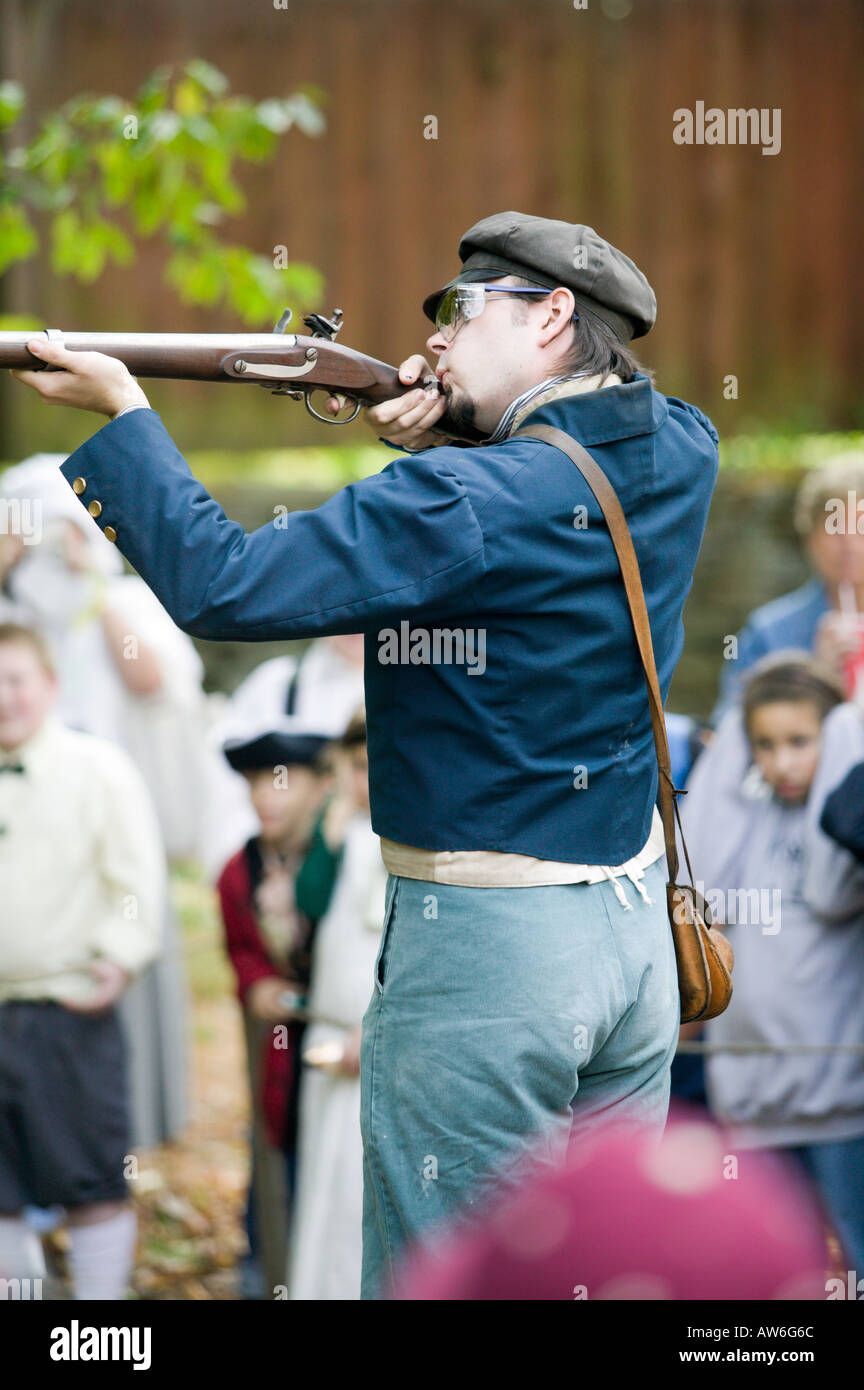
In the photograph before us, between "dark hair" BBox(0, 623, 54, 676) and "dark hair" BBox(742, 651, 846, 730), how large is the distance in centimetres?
198

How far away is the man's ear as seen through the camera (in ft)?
7.30

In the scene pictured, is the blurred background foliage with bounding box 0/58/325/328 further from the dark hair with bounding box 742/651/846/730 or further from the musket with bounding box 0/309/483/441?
the dark hair with bounding box 742/651/846/730

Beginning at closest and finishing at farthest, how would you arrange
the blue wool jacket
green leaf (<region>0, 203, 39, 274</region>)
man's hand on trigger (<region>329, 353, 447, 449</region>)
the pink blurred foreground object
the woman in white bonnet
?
the pink blurred foreground object
the blue wool jacket
man's hand on trigger (<region>329, 353, 447, 449</region>)
green leaf (<region>0, 203, 39, 274</region>)
the woman in white bonnet

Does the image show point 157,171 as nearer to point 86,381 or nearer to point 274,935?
point 274,935

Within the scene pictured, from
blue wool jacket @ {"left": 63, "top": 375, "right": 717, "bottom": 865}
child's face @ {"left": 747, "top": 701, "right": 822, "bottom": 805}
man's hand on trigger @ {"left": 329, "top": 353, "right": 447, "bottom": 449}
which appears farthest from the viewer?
child's face @ {"left": 747, "top": 701, "right": 822, "bottom": 805}

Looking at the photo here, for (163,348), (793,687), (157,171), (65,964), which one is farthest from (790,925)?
(157,171)

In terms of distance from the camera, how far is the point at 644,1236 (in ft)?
2.80

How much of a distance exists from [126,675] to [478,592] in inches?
117

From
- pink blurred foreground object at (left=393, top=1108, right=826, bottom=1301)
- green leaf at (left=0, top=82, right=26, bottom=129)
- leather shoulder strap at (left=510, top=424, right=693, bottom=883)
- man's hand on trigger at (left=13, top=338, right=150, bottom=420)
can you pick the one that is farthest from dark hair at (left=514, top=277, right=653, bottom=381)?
green leaf at (left=0, top=82, right=26, bottom=129)

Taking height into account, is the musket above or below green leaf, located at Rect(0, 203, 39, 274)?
below

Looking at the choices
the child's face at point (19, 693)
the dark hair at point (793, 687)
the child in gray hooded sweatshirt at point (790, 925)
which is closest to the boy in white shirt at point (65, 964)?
the child's face at point (19, 693)

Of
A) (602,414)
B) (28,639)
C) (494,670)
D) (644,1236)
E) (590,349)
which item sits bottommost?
(644,1236)

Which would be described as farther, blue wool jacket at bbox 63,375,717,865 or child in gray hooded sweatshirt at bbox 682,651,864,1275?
child in gray hooded sweatshirt at bbox 682,651,864,1275

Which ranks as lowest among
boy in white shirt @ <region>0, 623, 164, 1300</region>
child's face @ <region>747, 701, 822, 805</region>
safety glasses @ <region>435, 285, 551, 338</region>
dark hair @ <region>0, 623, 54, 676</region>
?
boy in white shirt @ <region>0, 623, 164, 1300</region>
